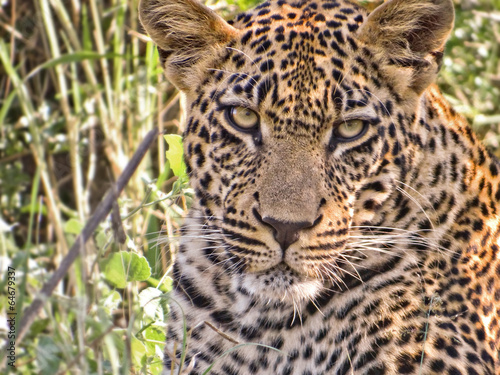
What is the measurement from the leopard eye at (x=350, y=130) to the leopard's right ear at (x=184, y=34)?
72cm

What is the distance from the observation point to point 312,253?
3324 millimetres

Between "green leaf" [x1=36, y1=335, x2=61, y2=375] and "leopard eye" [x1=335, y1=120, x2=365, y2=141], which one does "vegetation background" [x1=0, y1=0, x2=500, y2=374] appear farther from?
"leopard eye" [x1=335, y1=120, x2=365, y2=141]

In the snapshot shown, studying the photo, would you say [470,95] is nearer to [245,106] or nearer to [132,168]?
[245,106]

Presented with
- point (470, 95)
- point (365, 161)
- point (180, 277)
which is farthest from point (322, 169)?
point (470, 95)

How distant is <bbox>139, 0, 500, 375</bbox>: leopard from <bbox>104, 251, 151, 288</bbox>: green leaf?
0.32 m

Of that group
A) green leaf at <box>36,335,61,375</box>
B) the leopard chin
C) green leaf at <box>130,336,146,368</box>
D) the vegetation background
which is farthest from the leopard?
the vegetation background

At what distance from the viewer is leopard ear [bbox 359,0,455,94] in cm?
362

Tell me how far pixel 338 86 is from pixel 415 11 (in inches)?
21.4

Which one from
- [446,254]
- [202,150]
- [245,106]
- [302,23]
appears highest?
[302,23]

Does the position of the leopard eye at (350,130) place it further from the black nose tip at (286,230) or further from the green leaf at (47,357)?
the green leaf at (47,357)

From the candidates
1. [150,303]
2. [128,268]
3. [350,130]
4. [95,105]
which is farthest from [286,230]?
[95,105]

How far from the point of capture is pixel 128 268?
399 centimetres

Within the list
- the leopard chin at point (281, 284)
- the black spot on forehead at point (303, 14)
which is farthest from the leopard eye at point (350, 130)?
the leopard chin at point (281, 284)

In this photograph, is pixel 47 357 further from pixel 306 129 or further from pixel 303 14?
pixel 303 14
